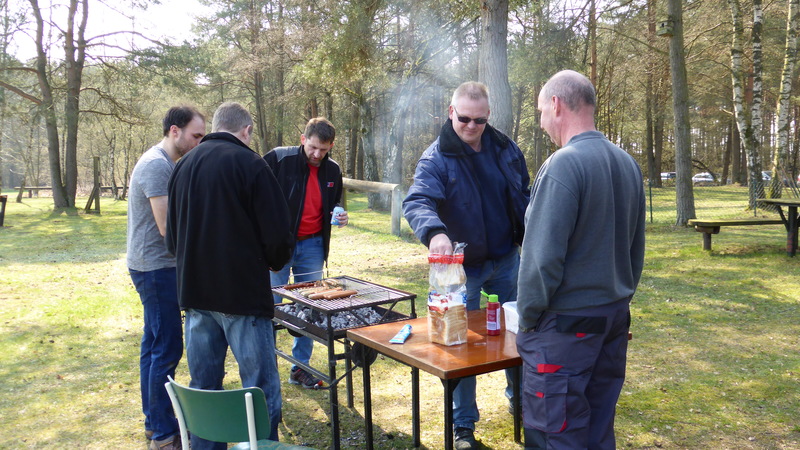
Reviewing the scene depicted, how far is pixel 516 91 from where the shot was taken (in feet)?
99.7

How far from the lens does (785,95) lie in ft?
44.5

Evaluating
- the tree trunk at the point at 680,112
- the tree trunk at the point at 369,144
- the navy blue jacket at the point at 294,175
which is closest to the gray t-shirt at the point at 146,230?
the navy blue jacket at the point at 294,175

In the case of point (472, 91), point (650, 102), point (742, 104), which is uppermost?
point (650, 102)

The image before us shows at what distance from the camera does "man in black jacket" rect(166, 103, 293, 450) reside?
260 centimetres

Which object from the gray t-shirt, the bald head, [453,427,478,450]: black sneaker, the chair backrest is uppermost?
the bald head

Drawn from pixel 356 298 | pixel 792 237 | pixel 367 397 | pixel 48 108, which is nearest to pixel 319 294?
pixel 356 298

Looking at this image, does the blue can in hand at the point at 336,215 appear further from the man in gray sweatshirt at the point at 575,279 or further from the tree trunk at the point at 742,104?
the tree trunk at the point at 742,104

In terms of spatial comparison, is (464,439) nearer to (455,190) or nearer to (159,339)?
(455,190)

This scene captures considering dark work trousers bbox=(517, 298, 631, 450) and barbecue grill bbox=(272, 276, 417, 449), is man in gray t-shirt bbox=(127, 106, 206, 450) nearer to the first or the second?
barbecue grill bbox=(272, 276, 417, 449)

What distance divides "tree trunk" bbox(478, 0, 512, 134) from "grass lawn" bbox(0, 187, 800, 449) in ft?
8.11

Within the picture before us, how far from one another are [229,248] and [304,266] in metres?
1.97

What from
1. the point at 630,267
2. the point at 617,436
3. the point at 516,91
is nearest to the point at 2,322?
the point at 617,436

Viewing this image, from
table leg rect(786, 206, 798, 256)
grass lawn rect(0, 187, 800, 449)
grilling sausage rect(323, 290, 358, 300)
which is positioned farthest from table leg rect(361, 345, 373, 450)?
table leg rect(786, 206, 798, 256)

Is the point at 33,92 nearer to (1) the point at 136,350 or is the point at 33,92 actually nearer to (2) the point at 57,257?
(2) the point at 57,257
